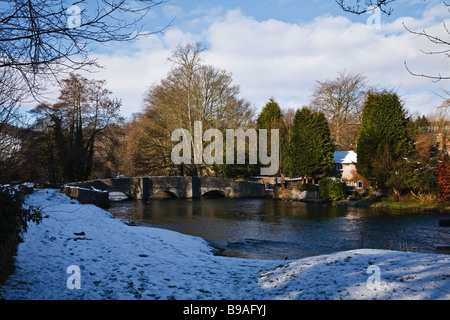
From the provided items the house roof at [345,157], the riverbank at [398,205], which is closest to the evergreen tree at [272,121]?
the house roof at [345,157]

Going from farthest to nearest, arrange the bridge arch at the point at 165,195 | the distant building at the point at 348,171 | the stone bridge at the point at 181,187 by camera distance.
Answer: the bridge arch at the point at 165,195 < the stone bridge at the point at 181,187 < the distant building at the point at 348,171

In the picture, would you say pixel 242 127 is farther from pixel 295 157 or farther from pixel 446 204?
pixel 446 204

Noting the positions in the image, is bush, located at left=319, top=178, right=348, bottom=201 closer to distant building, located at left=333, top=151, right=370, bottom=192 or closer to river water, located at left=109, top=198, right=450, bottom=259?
distant building, located at left=333, top=151, right=370, bottom=192

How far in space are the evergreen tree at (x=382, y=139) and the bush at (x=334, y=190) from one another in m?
2.11

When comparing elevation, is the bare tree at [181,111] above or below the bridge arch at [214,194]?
above

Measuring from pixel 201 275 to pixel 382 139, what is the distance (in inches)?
954

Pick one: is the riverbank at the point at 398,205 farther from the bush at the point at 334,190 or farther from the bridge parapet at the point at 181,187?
the bridge parapet at the point at 181,187

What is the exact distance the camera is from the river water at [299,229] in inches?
471

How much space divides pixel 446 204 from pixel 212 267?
20.5 meters

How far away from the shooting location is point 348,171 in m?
32.9

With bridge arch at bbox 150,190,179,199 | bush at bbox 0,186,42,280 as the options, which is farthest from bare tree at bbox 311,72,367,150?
bush at bbox 0,186,42,280

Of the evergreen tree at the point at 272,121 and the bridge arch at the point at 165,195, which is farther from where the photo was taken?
the evergreen tree at the point at 272,121

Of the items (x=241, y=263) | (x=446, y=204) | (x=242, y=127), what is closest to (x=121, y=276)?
(x=241, y=263)
